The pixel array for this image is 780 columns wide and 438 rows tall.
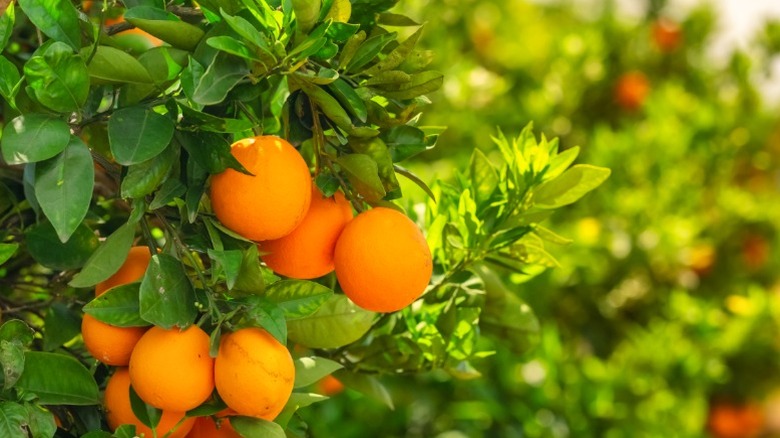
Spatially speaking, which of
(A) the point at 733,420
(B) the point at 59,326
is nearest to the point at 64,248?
(B) the point at 59,326

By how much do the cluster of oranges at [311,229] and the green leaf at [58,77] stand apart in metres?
0.10

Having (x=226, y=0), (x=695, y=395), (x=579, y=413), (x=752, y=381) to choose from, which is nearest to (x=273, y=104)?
(x=226, y=0)

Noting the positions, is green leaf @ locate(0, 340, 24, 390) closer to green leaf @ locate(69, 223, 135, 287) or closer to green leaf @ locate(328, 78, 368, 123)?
green leaf @ locate(69, 223, 135, 287)

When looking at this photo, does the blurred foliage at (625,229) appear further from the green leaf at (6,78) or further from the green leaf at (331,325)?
the green leaf at (6,78)

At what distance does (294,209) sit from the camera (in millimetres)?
625

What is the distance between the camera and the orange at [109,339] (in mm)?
636

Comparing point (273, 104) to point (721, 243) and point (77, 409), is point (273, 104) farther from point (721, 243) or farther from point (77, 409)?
point (721, 243)

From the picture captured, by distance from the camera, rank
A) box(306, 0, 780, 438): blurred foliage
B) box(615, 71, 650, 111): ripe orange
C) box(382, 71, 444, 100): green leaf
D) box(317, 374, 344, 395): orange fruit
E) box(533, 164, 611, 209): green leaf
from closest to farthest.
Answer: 1. box(382, 71, 444, 100): green leaf
2. box(533, 164, 611, 209): green leaf
3. box(317, 374, 344, 395): orange fruit
4. box(306, 0, 780, 438): blurred foliage
5. box(615, 71, 650, 111): ripe orange

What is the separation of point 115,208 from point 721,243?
5.87 feet

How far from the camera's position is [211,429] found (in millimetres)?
682

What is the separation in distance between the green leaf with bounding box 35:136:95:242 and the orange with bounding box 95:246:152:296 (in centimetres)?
9

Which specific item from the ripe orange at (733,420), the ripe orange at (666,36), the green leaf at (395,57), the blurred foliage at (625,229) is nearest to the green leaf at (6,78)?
the green leaf at (395,57)

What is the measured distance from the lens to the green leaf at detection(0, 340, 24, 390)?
60cm

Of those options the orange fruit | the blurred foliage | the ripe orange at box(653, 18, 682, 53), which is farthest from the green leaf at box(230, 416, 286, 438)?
the ripe orange at box(653, 18, 682, 53)
